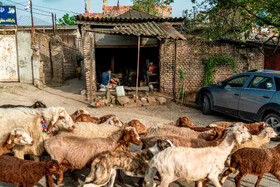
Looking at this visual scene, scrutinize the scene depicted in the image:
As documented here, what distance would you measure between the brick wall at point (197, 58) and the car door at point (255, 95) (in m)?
6.17

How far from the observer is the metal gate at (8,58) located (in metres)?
15.7

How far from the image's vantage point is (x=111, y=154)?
4117 mm

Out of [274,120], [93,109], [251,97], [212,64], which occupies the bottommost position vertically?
[93,109]

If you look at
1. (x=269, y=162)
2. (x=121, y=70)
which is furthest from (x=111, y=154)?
(x=121, y=70)

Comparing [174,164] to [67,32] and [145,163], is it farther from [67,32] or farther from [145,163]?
[67,32]

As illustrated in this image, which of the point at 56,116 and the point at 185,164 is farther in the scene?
the point at 56,116

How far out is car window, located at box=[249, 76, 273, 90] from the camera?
26.1ft

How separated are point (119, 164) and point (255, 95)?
6.10m

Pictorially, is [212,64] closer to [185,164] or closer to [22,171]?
[185,164]

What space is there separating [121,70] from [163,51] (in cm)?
599

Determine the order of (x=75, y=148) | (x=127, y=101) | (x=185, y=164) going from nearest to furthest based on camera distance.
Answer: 1. (x=185, y=164)
2. (x=75, y=148)
3. (x=127, y=101)

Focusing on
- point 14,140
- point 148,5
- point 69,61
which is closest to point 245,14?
point 14,140

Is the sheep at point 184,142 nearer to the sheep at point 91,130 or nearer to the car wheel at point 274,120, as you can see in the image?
the sheep at point 91,130

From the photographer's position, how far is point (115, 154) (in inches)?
163
